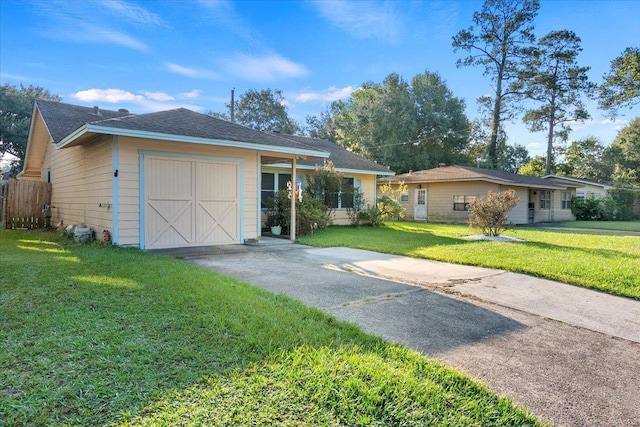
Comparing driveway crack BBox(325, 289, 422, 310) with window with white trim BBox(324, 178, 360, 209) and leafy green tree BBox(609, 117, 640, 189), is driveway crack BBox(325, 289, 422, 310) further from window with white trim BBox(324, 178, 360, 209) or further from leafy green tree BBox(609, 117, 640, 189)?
leafy green tree BBox(609, 117, 640, 189)

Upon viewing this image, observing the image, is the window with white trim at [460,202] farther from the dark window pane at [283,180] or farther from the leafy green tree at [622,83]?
the leafy green tree at [622,83]

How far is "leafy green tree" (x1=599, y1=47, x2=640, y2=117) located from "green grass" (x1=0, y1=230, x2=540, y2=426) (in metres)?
29.6

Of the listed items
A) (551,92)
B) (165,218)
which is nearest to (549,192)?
(551,92)

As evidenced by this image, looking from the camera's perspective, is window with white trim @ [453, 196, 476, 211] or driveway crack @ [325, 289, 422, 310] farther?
window with white trim @ [453, 196, 476, 211]

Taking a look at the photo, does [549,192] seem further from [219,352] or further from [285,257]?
[219,352]

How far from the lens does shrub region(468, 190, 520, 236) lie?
10.7 metres

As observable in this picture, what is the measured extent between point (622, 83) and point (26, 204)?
116 ft

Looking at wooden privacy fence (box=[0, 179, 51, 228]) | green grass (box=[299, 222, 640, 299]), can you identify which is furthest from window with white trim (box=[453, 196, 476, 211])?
wooden privacy fence (box=[0, 179, 51, 228])

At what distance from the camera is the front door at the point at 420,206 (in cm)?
2245

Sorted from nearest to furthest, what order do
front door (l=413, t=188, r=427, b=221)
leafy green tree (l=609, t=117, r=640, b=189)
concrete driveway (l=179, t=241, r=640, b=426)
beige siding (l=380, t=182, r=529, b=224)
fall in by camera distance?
concrete driveway (l=179, t=241, r=640, b=426), beige siding (l=380, t=182, r=529, b=224), front door (l=413, t=188, r=427, b=221), leafy green tree (l=609, t=117, r=640, b=189)

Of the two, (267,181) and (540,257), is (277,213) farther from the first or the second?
(540,257)

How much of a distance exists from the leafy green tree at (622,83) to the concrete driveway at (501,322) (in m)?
25.7

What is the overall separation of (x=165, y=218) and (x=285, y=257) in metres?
3.09

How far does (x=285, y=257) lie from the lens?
802cm
